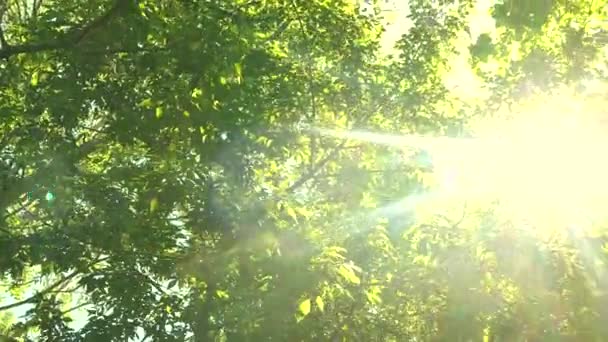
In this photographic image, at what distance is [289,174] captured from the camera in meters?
12.5

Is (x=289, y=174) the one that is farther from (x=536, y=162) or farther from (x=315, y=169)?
(x=536, y=162)

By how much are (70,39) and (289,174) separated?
5.87m

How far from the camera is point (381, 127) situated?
12.5 metres

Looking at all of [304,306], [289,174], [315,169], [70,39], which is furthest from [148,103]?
[315,169]

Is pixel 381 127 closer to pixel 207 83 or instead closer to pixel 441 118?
pixel 441 118

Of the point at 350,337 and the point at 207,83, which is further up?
the point at 207,83

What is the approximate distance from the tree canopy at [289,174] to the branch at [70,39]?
3 cm

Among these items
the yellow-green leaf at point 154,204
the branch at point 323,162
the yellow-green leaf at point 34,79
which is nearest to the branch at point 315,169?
the branch at point 323,162

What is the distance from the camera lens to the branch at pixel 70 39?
23.1 feet

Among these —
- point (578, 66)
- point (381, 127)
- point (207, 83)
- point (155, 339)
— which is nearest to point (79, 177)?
point (155, 339)

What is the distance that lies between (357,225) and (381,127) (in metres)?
2.31

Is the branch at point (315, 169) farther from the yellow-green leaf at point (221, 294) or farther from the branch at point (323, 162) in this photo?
the yellow-green leaf at point (221, 294)

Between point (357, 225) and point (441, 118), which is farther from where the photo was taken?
point (441, 118)

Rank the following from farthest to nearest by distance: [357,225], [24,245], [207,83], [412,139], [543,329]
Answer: [412,139] → [357,225] → [543,329] → [24,245] → [207,83]
